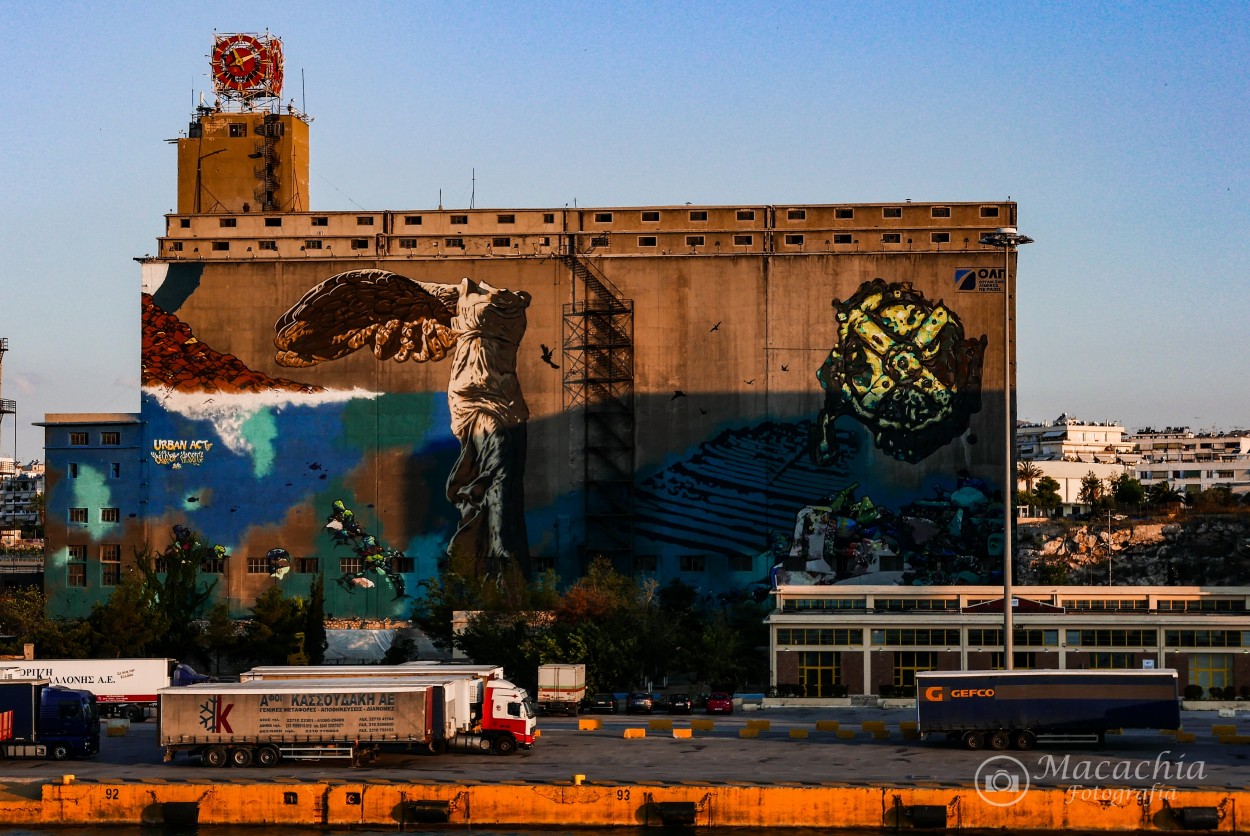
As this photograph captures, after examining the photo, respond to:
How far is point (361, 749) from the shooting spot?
6538 cm

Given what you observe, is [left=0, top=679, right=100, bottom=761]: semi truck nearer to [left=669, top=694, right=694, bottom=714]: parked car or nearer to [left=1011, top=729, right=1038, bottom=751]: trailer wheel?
[left=669, top=694, right=694, bottom=714]: parked car

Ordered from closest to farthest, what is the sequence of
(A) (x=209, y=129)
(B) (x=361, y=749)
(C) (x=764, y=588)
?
(B) (x=361, y=749)
(C) (x=764, y=588)
(A) (x=209, y=129)

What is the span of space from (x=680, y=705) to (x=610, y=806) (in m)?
33.3

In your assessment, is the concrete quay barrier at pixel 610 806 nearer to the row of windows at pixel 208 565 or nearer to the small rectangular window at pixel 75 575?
the row of windows at pixel 208 565

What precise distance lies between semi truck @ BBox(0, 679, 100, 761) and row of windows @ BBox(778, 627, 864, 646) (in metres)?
42.3

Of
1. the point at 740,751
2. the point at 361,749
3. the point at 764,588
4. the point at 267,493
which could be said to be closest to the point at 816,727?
the point at 740,751

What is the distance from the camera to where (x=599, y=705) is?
9219 cm

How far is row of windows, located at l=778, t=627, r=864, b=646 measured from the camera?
316 feet

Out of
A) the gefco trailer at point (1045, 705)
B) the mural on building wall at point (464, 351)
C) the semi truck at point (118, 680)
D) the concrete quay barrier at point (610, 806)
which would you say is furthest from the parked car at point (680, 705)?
the mural on building wall at point (464, 351)

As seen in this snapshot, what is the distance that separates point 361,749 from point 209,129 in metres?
92.4

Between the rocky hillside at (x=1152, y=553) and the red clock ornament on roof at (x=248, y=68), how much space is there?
85.2 meters

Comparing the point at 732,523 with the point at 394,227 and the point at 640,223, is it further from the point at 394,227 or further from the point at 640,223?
the point at 394,227

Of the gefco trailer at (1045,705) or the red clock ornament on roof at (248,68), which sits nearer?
the gefco trailer at (1045,705)

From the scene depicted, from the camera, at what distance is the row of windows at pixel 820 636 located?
96.2 m
